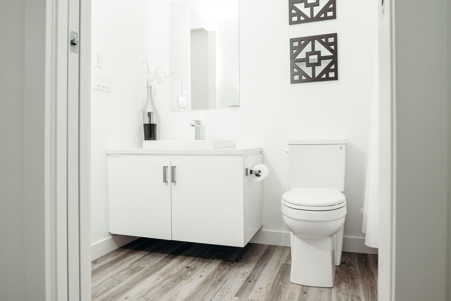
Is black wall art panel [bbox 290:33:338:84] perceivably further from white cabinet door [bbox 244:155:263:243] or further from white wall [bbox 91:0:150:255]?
white wall [bbox 91:0:150:255]

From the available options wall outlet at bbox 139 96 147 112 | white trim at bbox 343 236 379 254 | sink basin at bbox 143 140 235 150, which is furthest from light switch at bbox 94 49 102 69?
white trim at bbox 343 236 379 254

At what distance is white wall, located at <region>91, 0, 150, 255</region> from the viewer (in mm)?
2035

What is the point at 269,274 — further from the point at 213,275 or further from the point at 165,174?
the point at 165,174

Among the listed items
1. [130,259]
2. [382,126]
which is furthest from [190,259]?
[382,126]

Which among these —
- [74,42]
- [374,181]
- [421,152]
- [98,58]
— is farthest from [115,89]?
[421,152]

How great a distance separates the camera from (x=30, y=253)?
2.67 ft

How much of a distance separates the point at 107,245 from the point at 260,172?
1175mm

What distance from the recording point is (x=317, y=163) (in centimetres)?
203

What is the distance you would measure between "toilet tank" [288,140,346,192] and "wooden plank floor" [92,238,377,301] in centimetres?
51

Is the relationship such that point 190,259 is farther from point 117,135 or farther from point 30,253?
point 30,253

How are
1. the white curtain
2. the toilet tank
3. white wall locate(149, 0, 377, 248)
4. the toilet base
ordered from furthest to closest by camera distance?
white wall locate(149, 0, 377, 248), the toilet tank, the white curtain, the toilet base

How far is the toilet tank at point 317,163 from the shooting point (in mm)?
2000

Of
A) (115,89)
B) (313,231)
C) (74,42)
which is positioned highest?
(115,89)

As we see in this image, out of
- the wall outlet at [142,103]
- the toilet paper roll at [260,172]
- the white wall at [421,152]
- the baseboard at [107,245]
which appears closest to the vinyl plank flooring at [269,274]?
the toilet paper roll at [260,172]
